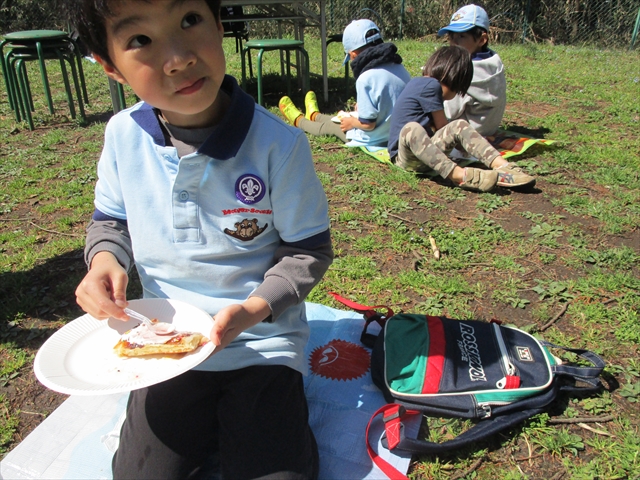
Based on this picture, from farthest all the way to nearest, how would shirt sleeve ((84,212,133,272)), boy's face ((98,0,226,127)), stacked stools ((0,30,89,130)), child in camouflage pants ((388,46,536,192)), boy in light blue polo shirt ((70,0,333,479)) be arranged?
stacked stools ((0,30,89,130)) → child in camouflage pants ((388,46,536,192)) → shirt sleeve ((84,212,133,272)) → boy in light blue polo shirt ((70,0,333,479)) → boy's face ((98,0,226,127))

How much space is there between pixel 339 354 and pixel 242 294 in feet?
2.54

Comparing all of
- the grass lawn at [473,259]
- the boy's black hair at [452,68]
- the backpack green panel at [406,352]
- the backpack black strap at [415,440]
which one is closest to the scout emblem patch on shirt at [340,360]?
the backpack green panel at [406,352]

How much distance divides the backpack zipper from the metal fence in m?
10.7

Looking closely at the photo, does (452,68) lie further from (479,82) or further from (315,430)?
(315,430)

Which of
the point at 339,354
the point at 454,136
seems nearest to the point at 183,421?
the point at 339,354

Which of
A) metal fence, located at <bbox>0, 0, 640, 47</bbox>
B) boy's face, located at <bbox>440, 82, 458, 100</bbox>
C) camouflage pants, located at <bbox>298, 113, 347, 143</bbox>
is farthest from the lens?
metal fence, located at <bbox>0, 0, 640, 47</bbox>

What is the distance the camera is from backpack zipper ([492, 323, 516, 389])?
1992 millimetres

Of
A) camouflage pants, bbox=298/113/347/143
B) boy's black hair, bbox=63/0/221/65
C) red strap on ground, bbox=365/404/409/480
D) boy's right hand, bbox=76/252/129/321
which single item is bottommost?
red strap on ground, bbox=365/404/409/480

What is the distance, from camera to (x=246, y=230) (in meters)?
1.67

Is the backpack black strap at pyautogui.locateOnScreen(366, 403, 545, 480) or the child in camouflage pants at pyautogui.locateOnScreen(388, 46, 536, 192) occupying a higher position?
the child in camouflage pants at pyautogui.locateOnScreen(388, 46, 536, 192)

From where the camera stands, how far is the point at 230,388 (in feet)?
5.52

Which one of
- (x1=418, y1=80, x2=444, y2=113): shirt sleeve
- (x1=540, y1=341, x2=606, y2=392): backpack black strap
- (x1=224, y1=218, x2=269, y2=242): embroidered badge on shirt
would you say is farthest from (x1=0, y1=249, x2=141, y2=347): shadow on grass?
(x1=418, y1=80, x2=444, y2=113): shirt sleeve

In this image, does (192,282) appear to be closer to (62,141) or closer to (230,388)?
(230,388)

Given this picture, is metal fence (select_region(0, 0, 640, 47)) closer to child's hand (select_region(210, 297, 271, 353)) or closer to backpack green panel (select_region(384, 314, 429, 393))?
backpack green panel (select_region(384, 314, 429, 393))
